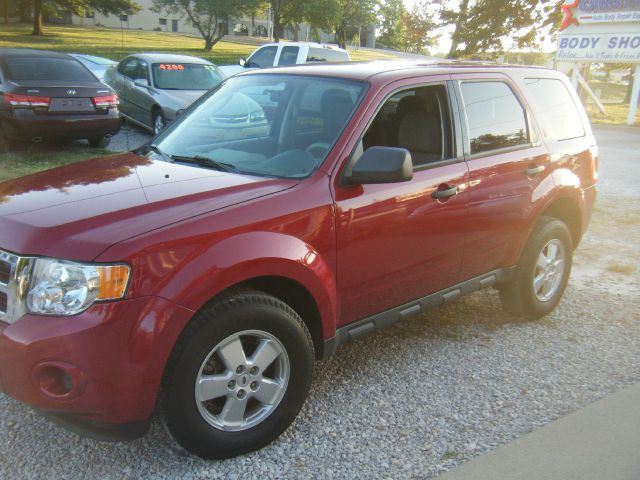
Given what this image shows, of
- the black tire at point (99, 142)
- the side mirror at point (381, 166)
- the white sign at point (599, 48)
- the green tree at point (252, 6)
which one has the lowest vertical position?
the black tire at point (99, 142)

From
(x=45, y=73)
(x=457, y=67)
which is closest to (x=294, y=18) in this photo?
(x=45, y=73)

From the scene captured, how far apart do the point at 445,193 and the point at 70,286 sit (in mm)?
2121

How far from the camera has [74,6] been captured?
38375mm

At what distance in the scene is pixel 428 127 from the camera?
12.3ft

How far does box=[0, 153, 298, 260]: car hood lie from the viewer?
2.43 meters

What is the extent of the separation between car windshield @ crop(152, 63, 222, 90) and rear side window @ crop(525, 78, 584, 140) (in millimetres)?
7770

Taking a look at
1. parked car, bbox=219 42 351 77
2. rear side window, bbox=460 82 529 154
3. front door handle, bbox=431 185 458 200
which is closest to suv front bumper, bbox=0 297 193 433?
front door handle, bbox=431 185 458 200

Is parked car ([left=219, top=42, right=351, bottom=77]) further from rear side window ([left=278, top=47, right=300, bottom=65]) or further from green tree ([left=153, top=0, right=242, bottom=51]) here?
green tree ([left=153, top=0, right=242, bottom=51])

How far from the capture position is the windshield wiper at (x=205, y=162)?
3.28 meters

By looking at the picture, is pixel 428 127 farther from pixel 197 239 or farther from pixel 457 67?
pixel 197 239

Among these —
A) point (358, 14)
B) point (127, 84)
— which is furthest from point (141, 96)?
point (358, 14)

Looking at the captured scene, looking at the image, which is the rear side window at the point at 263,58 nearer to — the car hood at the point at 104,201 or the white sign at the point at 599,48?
the white sign at the point at 599,48

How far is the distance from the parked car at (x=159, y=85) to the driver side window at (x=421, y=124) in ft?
24.7

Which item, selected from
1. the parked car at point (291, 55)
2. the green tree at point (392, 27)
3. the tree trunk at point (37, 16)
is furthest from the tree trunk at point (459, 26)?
the green tree at point (392, 27)
